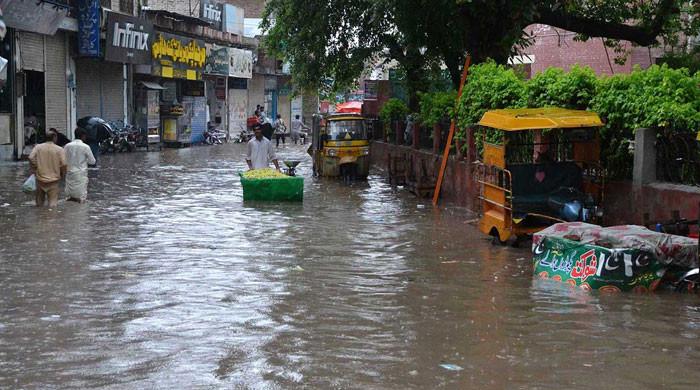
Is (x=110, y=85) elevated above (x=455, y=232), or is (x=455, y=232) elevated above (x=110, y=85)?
(x=110, y=85)

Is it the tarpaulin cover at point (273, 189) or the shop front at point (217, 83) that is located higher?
the shop front at point (217, 83)

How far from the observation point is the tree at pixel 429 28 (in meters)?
19.5

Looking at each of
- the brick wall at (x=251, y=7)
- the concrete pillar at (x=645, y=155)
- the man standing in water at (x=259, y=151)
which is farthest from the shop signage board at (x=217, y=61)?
the concrete pillar at (x=645, y=155)

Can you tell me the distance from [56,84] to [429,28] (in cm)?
1383

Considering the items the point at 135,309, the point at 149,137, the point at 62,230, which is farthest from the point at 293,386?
the point at 149,137

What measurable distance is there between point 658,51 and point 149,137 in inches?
800

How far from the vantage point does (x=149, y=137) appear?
39781 millimetres

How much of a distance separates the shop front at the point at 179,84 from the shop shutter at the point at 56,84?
6.60 m

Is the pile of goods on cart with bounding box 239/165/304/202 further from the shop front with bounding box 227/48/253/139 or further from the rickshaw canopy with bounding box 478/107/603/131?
the shop front with bounding box 227/48/253/139

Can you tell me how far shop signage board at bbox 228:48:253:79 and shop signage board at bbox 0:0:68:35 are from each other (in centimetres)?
1924

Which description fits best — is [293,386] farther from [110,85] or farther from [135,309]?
[110,85]

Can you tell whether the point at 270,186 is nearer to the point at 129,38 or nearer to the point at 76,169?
the point at 76,169

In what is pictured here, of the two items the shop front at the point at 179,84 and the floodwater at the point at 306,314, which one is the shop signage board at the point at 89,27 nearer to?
the shop front at the point at 179,84

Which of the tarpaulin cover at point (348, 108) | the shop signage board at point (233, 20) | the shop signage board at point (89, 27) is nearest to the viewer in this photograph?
the shop signage board at point (89, 27)
